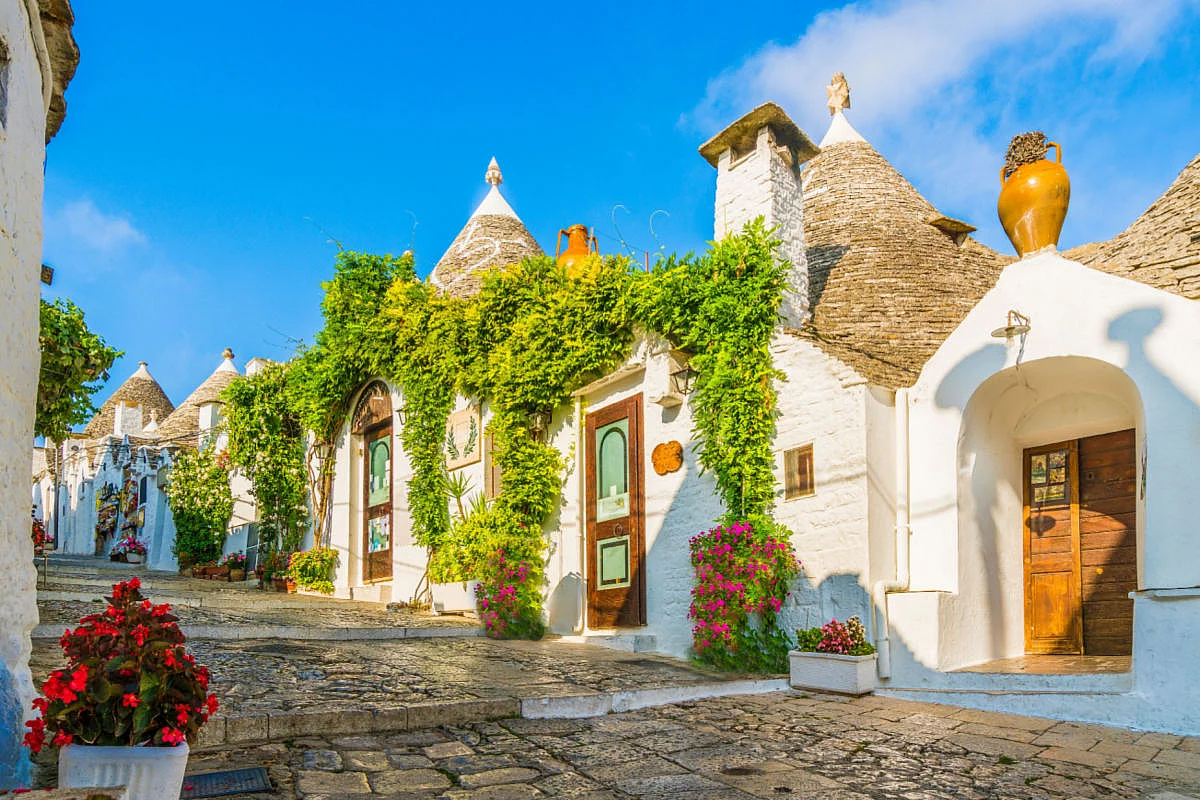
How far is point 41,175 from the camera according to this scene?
5.23m

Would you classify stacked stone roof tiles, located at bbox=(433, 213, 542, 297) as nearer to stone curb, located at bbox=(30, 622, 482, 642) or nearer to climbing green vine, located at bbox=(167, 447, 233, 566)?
stone curb, located at bbox=(30, 622, 482, 642)

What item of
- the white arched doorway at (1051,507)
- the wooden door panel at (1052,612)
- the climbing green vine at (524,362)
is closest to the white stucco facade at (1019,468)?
the white arched doorway at (1051,507)

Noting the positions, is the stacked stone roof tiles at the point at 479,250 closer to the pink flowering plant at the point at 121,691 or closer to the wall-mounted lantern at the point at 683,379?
the wall-mounted lantern at the point at 683,379

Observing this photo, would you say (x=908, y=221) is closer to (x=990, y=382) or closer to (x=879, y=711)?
(x=990, y=382)

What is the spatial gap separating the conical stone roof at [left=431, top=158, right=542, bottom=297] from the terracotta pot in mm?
8932

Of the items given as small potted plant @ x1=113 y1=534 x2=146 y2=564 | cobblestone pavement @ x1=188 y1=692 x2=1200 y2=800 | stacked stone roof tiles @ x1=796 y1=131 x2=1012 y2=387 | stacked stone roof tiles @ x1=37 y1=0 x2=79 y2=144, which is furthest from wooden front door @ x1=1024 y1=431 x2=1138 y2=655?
small potted plant @ x1=113 y1=534 x2=146 y2=564

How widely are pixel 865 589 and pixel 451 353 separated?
7.26 m

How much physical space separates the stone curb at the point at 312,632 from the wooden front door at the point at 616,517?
161 centimetres

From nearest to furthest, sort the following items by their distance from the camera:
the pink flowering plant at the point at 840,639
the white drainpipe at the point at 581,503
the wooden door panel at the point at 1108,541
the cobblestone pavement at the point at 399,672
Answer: the cobblestone pavement at the point at 399,672 < the pink flowering plant at the point at 840,639 < the wooden door panel at the point at 1108,541 < the white drainpipe at the point at 581,503

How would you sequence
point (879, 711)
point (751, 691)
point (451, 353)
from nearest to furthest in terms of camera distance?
point (879, 711) < point (751, 691) < point (451, 353)

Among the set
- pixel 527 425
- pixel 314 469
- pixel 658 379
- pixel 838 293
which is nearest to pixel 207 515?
pixel 314 469

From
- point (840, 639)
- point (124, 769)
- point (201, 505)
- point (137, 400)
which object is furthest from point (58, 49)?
point (137, 400)

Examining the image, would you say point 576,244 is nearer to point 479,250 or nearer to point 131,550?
point 479,250

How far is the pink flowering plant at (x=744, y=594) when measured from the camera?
27.1ft
